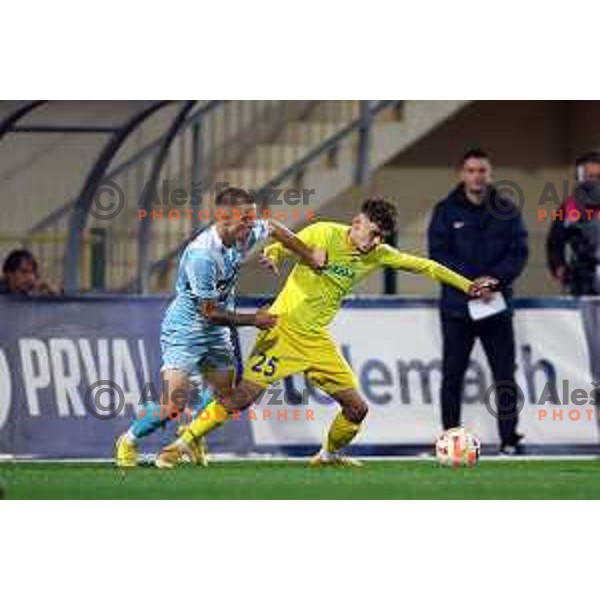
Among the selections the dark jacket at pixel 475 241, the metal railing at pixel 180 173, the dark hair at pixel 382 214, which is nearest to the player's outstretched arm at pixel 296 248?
the dark hair at pixel 382 214

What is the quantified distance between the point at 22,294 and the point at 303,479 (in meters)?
3.82

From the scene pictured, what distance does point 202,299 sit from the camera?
17.7 metres

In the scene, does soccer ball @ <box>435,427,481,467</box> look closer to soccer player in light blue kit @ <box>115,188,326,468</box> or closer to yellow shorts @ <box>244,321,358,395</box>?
yellow shorts @ <box>244,321,358,395</box>

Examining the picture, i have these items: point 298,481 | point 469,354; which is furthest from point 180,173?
point 298,481

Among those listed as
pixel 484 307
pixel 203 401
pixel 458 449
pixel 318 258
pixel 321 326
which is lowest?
pixel 458 449

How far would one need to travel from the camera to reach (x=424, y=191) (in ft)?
85.6

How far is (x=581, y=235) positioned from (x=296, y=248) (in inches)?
149

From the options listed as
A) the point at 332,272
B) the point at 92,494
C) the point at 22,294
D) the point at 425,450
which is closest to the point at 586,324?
the point at 425,450

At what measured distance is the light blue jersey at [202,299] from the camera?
17.7 m

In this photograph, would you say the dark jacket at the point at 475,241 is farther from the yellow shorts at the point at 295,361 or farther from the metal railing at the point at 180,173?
the metal railing at the point at 180,173

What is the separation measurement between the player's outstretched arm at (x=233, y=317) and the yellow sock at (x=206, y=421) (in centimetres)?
71

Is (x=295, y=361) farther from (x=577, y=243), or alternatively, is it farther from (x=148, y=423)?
(x=577, y=243)

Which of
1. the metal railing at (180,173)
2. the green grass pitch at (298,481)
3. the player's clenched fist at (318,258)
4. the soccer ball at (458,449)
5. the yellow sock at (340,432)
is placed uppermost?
the metal railing at (180,173)

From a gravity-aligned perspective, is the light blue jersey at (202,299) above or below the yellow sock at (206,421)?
above
